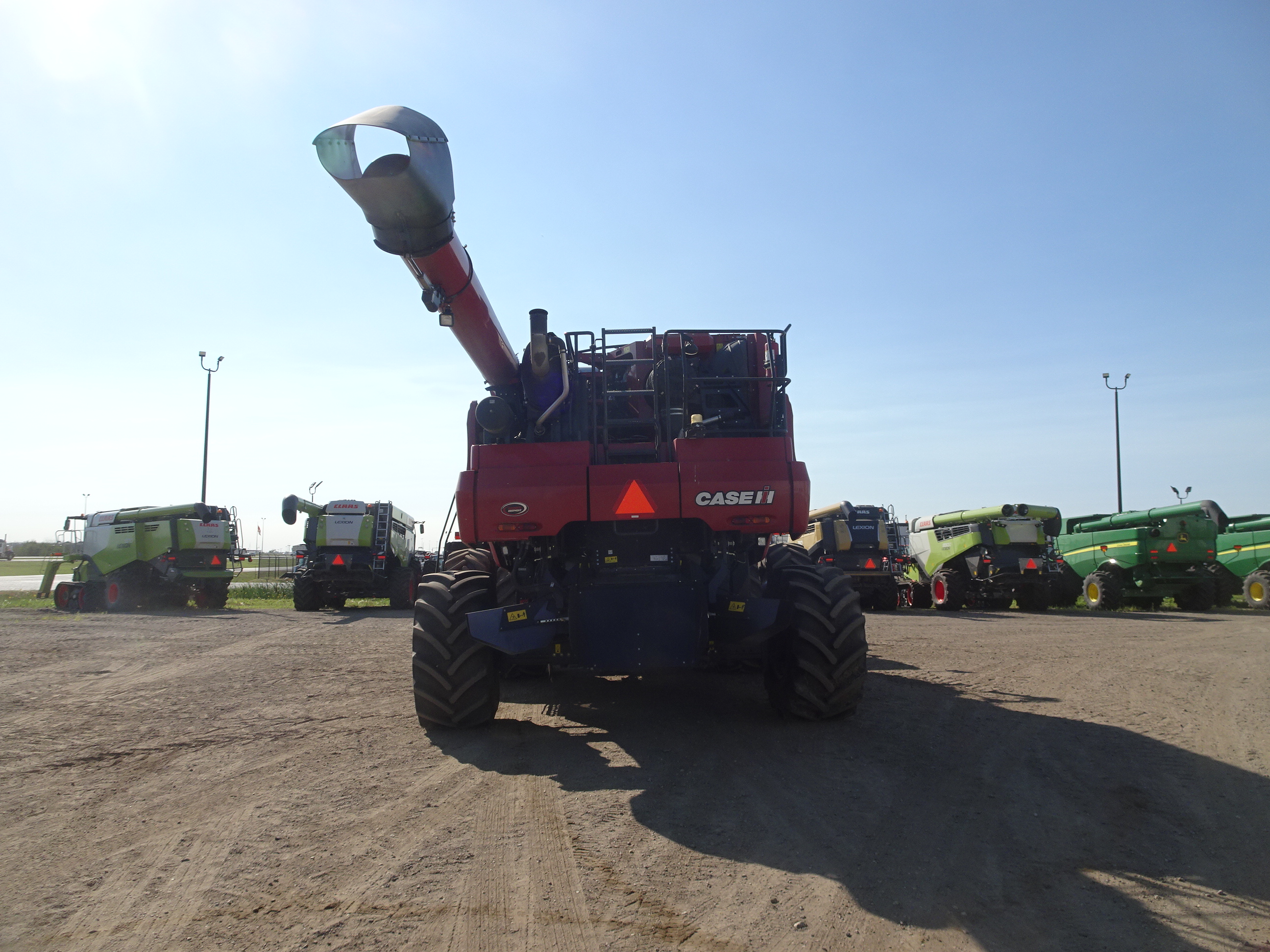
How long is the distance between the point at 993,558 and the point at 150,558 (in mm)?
21529

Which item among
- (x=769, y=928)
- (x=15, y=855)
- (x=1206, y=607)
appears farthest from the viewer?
(x=1206, y=607)

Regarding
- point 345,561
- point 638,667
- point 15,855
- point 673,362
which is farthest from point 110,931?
point 345,561

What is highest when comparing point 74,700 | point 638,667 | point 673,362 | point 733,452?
point 673,362

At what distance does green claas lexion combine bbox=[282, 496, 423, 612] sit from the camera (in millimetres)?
20672

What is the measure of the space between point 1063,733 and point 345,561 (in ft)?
59.6

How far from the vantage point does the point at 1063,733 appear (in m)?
6.02

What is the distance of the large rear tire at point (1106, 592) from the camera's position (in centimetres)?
2031

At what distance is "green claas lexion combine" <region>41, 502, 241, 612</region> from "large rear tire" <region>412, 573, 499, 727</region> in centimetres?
1829

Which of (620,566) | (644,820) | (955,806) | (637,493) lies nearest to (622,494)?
(637,493)

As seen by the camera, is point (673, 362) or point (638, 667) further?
point (673, 362)

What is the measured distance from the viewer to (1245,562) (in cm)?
2052

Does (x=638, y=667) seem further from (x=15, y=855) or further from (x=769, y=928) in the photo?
(x=15, y=855)

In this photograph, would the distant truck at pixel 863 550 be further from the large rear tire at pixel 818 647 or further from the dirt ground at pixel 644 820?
the large rear tire at pixel 818 647

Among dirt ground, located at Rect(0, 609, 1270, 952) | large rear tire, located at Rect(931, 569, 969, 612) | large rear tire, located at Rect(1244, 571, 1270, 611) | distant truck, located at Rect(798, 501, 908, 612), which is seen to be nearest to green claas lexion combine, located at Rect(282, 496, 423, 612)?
distant truck, located at Rect(798, 501, 908, 612)
